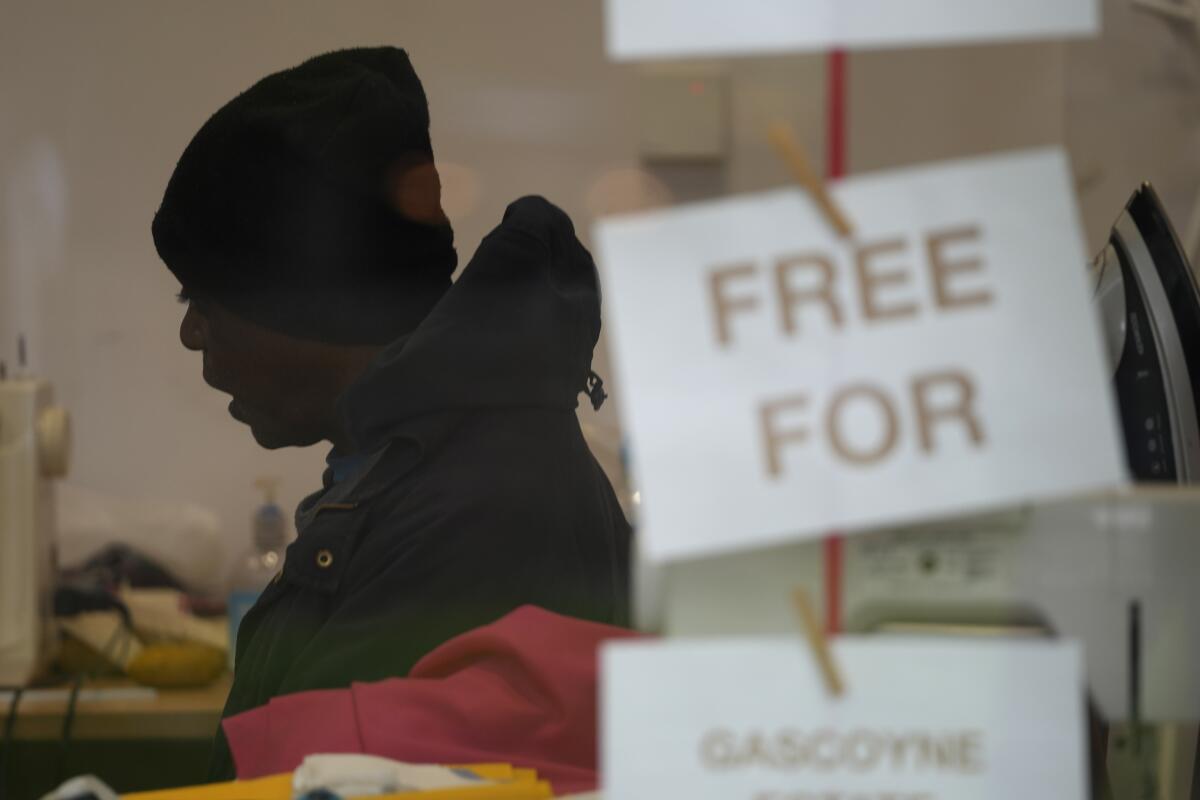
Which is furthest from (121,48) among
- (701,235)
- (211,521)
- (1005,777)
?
(1005,777)

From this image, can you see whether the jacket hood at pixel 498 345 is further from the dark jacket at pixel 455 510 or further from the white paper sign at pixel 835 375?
the white paper sign at pixel 835 375

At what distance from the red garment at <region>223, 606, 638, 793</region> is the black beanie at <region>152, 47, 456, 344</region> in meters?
0.42

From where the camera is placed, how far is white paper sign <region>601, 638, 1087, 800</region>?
40 centimetres

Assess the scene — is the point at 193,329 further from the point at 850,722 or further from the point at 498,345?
the point at 850,722

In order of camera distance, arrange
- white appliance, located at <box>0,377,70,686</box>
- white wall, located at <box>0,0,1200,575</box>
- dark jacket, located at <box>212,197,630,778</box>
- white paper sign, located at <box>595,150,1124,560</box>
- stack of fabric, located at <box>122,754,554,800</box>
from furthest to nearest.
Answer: white appliance, located at <box>0,377,70,686</box> → white wall, located at <box>0,0,1200,575</box> → dark jacket, located at <box>212,197,630,778</box> → stack of fabric, located at <box>122,754,554,800</box> → white paper sign, located at <box>595,150,1124,560</box>

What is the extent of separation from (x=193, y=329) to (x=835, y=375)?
927 millimetres

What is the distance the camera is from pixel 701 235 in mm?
398

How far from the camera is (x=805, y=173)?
40 cm

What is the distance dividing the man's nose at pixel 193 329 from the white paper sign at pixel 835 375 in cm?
82

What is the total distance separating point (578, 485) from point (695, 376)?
0.59 meters

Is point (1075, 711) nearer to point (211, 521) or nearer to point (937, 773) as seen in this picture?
point (937, 773)

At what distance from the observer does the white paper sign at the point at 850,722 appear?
40 cm

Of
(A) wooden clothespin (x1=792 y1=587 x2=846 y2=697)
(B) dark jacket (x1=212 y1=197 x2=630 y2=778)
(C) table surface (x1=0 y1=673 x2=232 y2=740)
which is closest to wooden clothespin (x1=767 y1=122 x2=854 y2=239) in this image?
(A) wooden clothespin (x1=792 y1=587 x2=846 y2=697)

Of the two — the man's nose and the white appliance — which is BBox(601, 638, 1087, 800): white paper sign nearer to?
the man's nose
